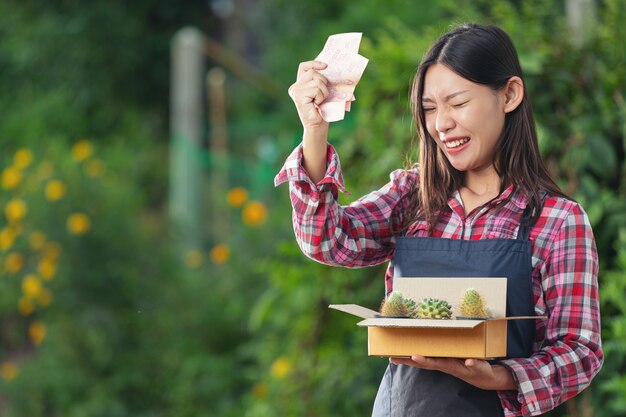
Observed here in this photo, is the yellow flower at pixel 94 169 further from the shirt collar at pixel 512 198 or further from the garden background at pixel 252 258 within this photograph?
the shirt collar at pixel 512 198

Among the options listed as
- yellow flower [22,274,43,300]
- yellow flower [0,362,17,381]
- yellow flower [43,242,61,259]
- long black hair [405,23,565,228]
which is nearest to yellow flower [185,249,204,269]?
yellow flower [43,242,61,259]

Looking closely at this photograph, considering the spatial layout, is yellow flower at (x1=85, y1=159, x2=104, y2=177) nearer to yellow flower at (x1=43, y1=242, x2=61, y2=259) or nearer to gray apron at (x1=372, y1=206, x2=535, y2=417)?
yellow flower at (x1=43, y1=242, x2=61, y2=259)

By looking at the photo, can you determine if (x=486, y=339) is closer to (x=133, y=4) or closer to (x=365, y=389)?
(x=365, y=389)

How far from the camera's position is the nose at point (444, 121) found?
2.20 metres

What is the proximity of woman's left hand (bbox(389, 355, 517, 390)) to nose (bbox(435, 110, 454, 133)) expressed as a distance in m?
0.45

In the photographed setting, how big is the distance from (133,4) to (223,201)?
561 centimetres

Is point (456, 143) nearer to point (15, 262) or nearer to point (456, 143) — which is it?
point (456, 143)

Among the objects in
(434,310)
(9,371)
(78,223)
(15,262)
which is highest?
(78,223)

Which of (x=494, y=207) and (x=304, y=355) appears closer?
(x=494, y=207)

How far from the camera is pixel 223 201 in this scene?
6934 millimetres

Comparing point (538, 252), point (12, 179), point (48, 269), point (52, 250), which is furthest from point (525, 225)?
point (12, 179)

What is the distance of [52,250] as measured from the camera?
6.47 metres

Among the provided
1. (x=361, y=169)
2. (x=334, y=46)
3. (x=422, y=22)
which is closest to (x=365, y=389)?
(x=361, y=169)

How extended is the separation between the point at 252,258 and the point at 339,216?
3856 millimetres
